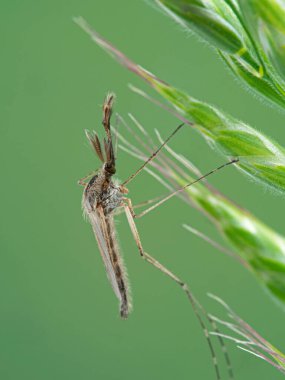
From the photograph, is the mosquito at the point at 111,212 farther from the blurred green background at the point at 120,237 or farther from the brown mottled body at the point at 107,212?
the blurred green background at the point at 120,237

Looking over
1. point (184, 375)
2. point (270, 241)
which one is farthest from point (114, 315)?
point (270, 241)

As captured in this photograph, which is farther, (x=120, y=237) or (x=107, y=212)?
(x=120, y=237)

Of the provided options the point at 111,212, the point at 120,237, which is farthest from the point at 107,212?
the point at 120,237

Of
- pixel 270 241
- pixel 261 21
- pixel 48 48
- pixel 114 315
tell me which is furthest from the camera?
pixel 48 48

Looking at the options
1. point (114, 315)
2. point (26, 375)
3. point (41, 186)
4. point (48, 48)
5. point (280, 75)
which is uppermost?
point (48, 48)

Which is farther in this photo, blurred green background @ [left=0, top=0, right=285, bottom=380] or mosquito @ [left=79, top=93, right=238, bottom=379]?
blurred green background @ [left=0, top=0, right=285, bottom=380]

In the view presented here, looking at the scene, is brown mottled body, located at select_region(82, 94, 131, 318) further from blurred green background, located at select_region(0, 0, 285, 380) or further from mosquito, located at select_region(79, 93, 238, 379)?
blurred green background, located at select_region(0, 0, 285, 380)

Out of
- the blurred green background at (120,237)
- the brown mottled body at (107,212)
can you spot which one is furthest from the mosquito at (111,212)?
the blurred green background at (120,237)

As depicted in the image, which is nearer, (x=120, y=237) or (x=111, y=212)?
(x=111, y=212)

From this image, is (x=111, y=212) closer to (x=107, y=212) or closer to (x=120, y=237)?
(x=107, y=212)

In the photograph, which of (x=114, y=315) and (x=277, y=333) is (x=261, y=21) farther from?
(x=114, y=315)

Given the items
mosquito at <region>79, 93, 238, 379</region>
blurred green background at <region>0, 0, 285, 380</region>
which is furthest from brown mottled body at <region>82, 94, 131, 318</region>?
blurred green background at <region>0, 0, 285, 380</region>
